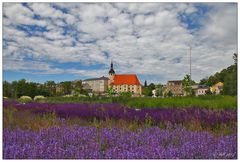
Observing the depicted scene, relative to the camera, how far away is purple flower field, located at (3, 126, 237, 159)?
2.36 meters

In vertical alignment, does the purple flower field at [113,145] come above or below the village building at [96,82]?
below

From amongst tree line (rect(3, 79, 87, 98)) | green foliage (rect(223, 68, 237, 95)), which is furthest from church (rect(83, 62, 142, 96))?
green foliage (rect(223, 68, 237, 95))

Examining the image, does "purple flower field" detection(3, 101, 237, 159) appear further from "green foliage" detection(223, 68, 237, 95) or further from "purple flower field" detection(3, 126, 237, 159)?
"green foliage" detection(223, 68, 237, 95)

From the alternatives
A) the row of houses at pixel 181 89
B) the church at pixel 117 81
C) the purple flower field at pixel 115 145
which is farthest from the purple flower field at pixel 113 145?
the row of houses at pixel 181 89

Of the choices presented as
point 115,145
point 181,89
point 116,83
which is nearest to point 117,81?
point 116,83

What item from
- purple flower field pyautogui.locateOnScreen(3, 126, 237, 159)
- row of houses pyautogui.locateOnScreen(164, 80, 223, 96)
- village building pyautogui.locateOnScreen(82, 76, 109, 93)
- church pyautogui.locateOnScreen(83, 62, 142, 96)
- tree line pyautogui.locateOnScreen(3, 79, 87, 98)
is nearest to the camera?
purple flower field pyautogui.locateOnScreen(3, 126, 237, 159)

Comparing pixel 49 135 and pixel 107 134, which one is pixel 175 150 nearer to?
pixel 107 134

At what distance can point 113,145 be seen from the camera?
2852 millimetres

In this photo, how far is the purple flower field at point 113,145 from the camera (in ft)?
7.75

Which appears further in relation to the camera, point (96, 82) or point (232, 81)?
point (232, 81)

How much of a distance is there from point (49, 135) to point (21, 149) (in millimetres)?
804

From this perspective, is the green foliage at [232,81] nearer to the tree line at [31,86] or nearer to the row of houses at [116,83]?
the row of houses at [116,83]

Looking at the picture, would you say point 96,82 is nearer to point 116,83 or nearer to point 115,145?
point 116,83

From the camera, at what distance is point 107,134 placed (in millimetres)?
3141
